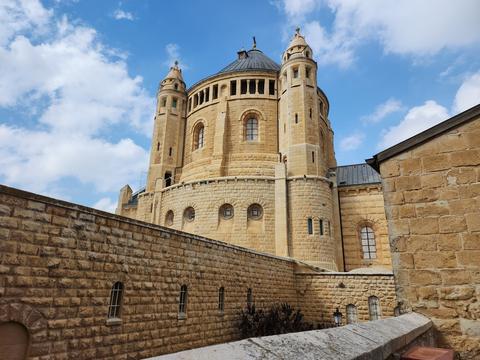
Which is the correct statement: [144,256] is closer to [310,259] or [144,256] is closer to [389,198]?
[389,198]

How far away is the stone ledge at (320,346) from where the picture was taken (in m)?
1.92

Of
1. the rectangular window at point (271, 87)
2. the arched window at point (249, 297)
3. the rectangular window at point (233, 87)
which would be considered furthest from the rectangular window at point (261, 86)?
the arched window at point (249, 297)

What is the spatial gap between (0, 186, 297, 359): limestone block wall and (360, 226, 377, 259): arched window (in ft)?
47.2

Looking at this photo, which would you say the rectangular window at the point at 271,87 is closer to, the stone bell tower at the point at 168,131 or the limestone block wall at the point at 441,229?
the stone bell tower at the point at 168,131

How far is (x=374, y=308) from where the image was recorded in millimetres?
15977

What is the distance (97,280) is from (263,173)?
17907 mm

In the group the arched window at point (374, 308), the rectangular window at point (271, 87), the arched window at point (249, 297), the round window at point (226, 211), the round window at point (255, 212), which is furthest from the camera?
the rectangular window at point (271, 87)

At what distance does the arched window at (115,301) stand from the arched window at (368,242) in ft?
61.2

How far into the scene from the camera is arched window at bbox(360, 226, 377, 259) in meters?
22.7

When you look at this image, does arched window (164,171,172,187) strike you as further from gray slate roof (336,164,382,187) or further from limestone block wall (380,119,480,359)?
limestone block wall (380,119,480,359)

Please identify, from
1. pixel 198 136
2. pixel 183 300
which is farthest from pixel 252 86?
pixel 183 300

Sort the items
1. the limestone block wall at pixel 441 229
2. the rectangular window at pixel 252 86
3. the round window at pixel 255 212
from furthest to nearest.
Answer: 1. the rectangular window at pixel 252 86
2. the round window at pixel 255 212
3. the limestone block wall at pixel 441 229

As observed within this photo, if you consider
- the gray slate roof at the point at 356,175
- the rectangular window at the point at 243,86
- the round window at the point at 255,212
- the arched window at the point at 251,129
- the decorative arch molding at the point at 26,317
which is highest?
the rectangular window at the point at 243,86

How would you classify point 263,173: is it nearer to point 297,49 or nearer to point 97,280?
point 297,49
